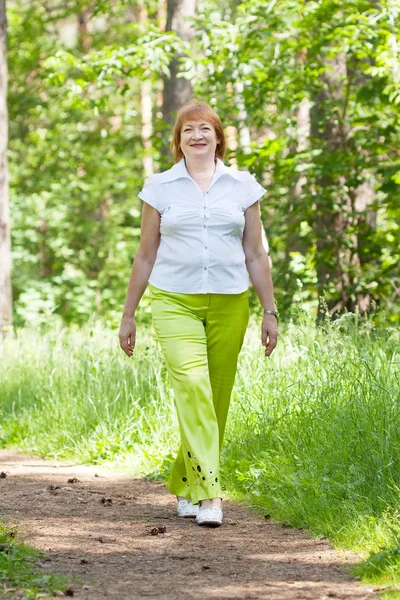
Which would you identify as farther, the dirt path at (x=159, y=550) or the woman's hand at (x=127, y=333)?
the woman's hand at (x=127, y=333)

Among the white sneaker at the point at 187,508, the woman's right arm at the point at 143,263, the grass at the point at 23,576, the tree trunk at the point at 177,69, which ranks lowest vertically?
the white sneaker at the point at 187,508

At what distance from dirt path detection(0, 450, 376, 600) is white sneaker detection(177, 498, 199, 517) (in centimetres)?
7

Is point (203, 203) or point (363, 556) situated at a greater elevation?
point (203, 203)

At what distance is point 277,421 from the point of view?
6.75 metres

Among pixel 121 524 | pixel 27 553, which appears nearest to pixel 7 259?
pixel 121 524

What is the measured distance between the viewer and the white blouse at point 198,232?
5.51m

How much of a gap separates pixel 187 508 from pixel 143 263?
1379mm

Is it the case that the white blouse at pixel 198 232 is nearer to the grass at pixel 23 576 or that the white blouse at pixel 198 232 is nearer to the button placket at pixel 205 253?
the button placket at pixel 205 253

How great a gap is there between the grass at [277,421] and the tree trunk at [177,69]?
5.91 m

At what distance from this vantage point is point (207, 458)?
5.44 metres

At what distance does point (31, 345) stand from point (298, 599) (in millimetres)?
7502

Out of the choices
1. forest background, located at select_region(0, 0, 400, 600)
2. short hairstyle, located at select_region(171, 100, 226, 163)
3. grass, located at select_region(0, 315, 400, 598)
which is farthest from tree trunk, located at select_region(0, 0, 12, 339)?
short hairstyle, located at select_region(171, 100, 226, 163)

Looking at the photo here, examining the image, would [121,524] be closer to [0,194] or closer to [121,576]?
[121,576]

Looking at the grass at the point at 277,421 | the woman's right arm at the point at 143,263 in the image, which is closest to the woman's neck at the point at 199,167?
the woman's right arm at the point at 143,263
